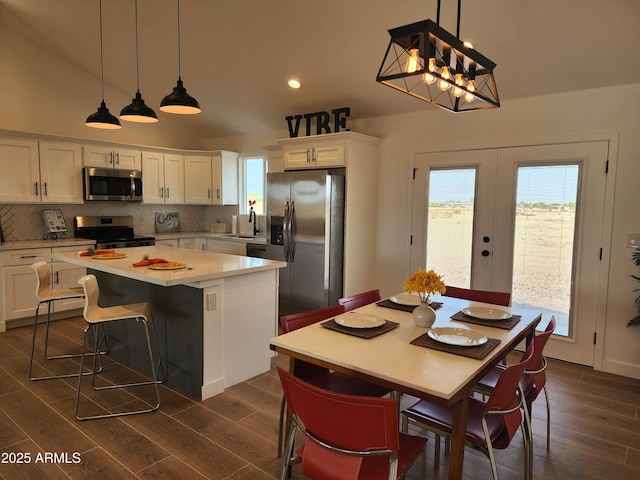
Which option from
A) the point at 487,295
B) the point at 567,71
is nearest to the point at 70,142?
the point at 487,295

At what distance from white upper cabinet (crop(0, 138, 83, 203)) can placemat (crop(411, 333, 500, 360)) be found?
4837mm

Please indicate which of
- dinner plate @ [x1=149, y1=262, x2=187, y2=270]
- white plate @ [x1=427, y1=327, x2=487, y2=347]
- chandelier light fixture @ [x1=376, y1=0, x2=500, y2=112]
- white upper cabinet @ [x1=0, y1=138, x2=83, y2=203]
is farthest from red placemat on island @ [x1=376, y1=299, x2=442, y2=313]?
white upper cabinet @ [x1=0, y1=138, x2=83, y2=203]

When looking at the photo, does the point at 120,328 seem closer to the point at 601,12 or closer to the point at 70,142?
the point at 70,142

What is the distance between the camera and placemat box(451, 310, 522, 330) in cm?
222

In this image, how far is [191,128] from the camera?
6.59 meters

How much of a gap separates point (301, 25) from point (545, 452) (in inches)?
144

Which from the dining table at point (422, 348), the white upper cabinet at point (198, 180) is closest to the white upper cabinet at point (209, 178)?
the white upper cabinet at point (198, 180)

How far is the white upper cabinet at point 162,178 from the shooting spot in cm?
583

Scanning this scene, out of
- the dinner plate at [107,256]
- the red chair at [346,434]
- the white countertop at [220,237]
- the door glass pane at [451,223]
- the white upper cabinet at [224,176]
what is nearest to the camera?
the red chair at [346,434]

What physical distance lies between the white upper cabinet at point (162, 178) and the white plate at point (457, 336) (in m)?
4.96

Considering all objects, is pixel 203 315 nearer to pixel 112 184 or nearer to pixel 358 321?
pixel 358 321

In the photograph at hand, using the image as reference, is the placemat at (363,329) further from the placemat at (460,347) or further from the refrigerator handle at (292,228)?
the refrigerator handle at (292,228)

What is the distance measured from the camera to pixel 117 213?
5.88 metres

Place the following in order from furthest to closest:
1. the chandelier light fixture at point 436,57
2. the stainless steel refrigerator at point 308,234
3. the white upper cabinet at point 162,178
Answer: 1. the white upper cabinet at point 162,178
2. the stainless steel refrigerator at point 308,234
3. the chandelier light fixture at point 436,57
